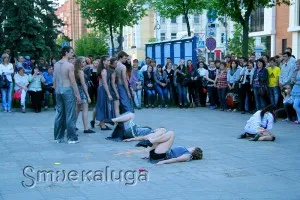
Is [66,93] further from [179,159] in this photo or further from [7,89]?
[7,89]

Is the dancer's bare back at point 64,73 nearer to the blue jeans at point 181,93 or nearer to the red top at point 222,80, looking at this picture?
the red top at point 222,80

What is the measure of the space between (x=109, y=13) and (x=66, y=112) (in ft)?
87.7

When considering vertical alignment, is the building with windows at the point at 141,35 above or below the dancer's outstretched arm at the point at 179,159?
above

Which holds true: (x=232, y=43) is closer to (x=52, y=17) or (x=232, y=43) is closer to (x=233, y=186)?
(x=52, y=17)

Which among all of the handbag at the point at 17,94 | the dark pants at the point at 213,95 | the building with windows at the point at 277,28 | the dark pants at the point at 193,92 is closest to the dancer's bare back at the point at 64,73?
the handbag at the point at 17,94

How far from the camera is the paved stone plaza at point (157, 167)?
6832 millimetres

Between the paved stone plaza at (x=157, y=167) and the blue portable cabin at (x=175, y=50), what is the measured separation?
9.50m

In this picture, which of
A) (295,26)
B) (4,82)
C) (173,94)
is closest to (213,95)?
(173,94)

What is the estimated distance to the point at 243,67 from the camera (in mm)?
17797

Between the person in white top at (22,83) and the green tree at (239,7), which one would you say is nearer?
the person in white top at (22,83)

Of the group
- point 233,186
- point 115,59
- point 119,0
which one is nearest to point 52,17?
point 119,0

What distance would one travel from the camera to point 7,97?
18.3 meters

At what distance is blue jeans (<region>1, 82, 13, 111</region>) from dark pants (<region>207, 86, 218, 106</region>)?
7.55 metres

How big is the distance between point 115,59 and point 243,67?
6414 millimetres
